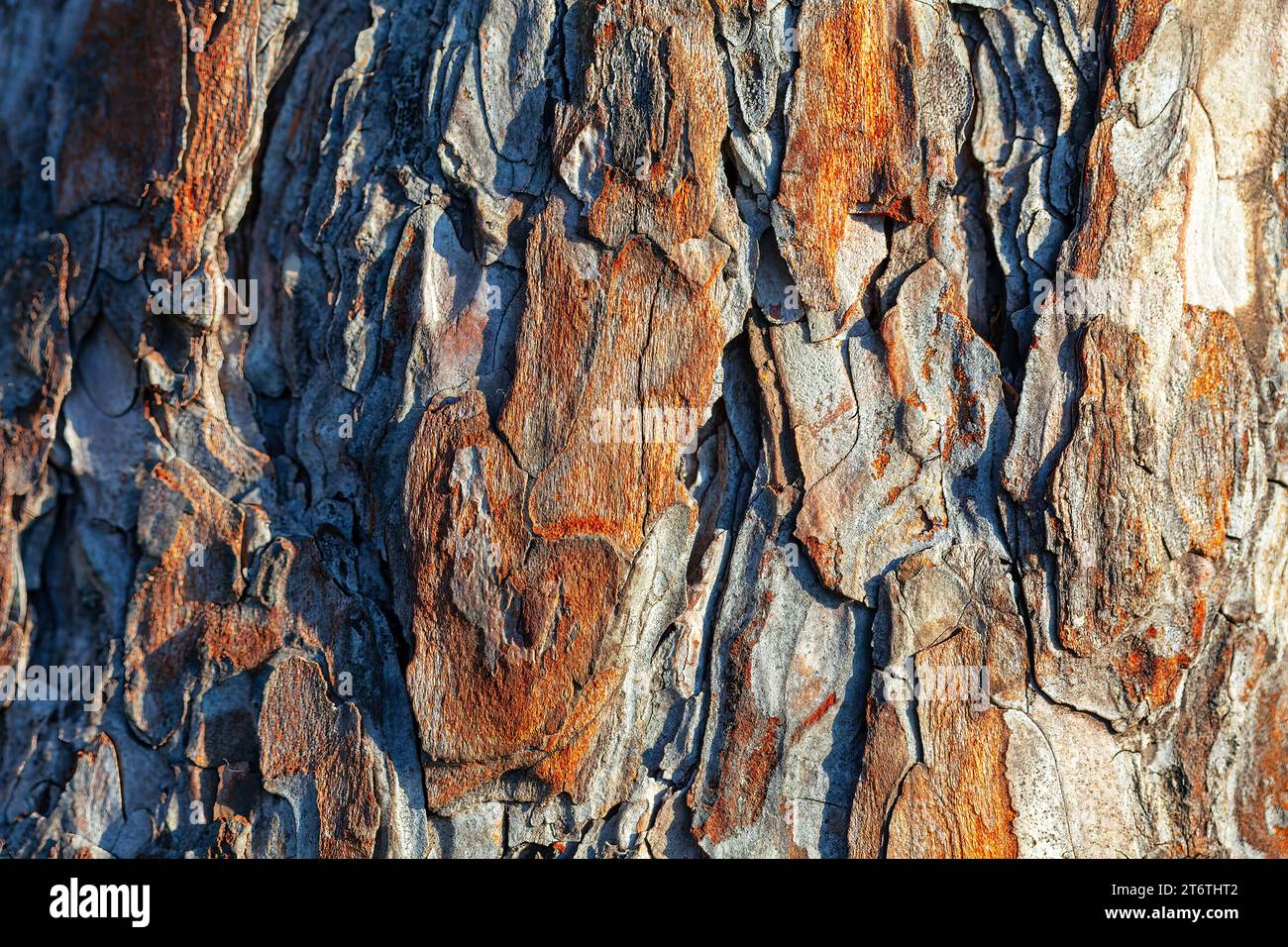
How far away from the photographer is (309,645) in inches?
88.8

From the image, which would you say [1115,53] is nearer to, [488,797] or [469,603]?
[469,603]

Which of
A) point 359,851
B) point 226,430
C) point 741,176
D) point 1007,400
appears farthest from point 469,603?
point 1007,400

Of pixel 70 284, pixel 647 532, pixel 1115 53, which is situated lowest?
pixel 647 532

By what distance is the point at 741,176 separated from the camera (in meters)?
2.19

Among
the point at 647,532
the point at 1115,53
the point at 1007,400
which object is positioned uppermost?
the point at 1115,53

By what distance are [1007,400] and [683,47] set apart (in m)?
1.10

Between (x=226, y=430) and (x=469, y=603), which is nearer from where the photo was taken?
(x=469, y=603)

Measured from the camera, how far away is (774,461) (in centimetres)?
220

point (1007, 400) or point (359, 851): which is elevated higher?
point (1007, 400)

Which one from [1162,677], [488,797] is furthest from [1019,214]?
[488,797]

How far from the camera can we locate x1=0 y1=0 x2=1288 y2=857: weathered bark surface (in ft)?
7.03

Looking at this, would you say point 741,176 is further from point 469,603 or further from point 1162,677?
point 1162,677

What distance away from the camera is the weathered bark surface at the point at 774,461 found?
2.14m

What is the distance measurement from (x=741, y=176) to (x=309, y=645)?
150 cm
